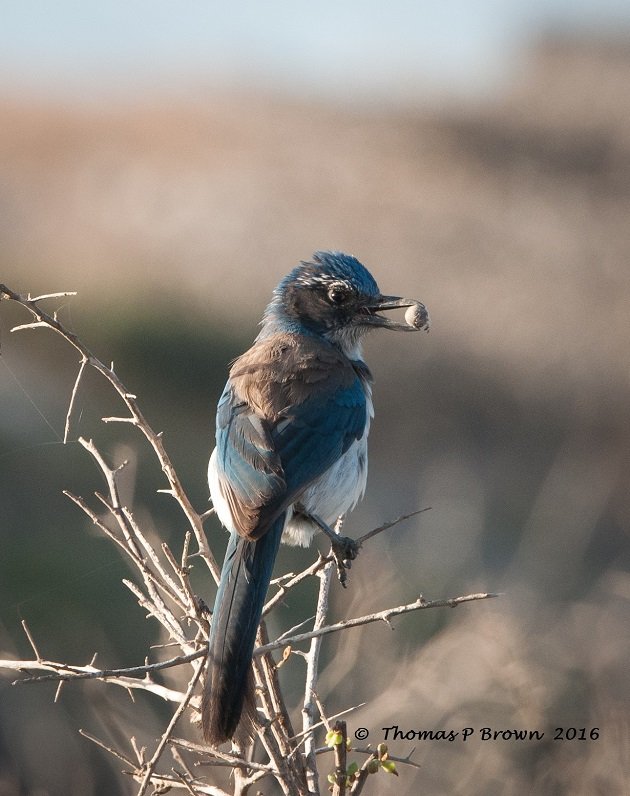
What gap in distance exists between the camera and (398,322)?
4332mm

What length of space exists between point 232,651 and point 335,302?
6.34ft

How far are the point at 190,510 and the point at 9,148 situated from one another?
19229 millimetres

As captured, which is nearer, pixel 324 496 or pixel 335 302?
pixel 324 496

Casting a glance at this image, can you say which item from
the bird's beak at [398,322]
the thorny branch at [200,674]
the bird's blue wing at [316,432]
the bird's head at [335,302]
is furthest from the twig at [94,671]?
the bird's head at [335,302]

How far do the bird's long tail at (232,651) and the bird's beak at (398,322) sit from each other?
4.36 feet

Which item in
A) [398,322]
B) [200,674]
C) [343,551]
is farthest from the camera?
[398,322]

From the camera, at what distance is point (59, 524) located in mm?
8906

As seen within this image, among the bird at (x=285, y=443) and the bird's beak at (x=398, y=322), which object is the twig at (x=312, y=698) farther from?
the bird's beak at (x=398, y=322)

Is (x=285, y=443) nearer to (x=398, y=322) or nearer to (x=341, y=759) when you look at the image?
(x=398, y=322)

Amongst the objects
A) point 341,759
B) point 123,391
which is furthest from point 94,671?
point 123,391

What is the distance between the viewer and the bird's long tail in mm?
2719

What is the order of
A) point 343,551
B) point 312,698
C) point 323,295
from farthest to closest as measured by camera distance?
point 323,295
point 343,551
point 312,698

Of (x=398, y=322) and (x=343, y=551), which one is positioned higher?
(x=398, y=322)

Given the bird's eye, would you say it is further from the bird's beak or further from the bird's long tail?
the bird's long tail
